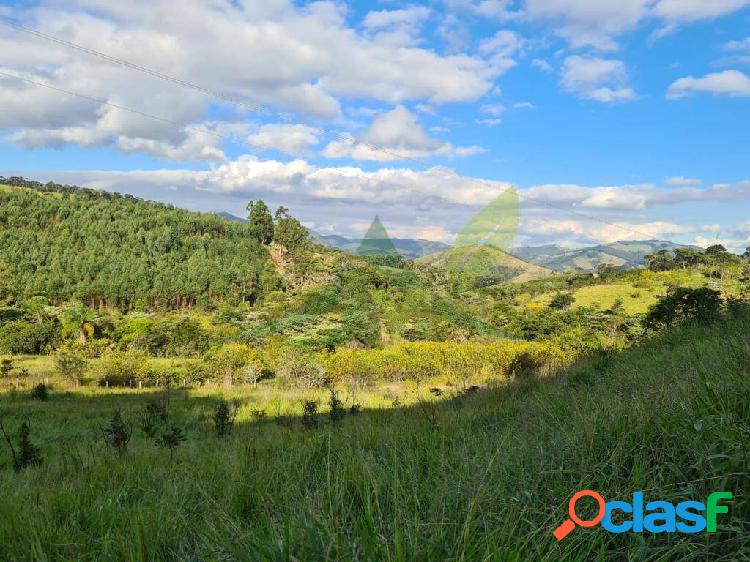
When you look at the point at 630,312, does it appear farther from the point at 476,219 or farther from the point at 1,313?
the point at 1,313

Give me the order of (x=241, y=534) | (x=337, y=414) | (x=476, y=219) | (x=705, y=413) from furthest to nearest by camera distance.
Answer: (x=476, y=219)
(x=337, y=414)
(x=705, y=413)
(x=241, y=534)

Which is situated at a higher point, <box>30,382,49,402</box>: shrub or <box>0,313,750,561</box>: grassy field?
<box>0,313,750,561</box>: grassy field

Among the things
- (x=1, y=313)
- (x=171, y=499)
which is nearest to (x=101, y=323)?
(x=1, y=313)

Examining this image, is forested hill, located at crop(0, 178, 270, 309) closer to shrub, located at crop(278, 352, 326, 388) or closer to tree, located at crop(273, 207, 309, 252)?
tree, located at crop(273, 207, 309, 252)

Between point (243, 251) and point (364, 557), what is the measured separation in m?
88.5

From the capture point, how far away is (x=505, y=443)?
2.28 metres

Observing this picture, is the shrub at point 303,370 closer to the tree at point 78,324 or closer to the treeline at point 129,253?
the tree at point 78,324

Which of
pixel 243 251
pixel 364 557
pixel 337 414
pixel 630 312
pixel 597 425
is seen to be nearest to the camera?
pixel 364 557

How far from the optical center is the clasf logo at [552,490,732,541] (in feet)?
4.36

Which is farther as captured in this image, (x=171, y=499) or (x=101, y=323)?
(x=101, y=323)

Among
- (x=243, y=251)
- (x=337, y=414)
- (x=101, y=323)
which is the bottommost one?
(x=101, y=323)

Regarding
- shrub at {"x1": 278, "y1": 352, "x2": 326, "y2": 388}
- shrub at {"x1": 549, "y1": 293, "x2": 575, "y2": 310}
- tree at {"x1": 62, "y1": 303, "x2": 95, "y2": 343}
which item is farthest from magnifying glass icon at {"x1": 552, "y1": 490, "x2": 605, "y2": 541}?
shrub at {"x1": 549, "y1": 293, "x2": 575, "y2": 310}

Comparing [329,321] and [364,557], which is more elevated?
[364,557]

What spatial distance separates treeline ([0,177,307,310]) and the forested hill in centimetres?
16
